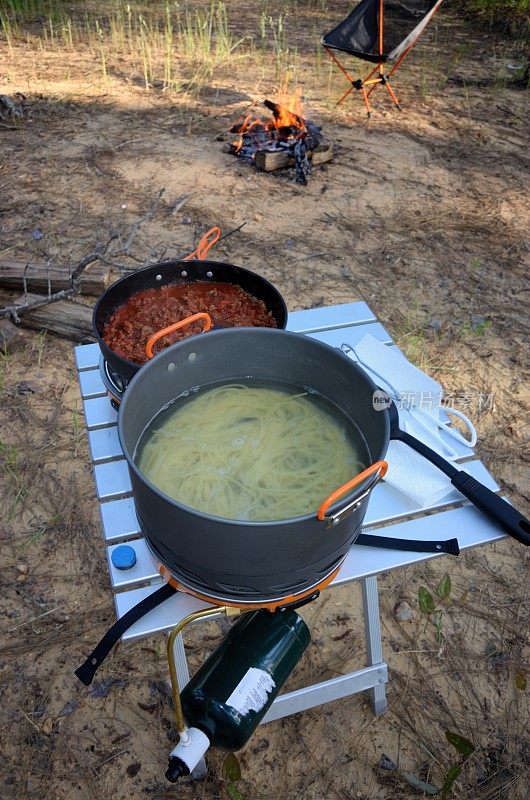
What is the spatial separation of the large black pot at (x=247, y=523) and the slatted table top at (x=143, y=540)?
19cm

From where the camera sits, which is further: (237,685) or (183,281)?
(183,281)

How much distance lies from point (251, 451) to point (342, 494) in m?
0.38

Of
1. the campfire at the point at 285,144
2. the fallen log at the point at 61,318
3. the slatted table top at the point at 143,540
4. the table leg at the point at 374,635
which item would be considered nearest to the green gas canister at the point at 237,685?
the slatted table top at the point at 143,540

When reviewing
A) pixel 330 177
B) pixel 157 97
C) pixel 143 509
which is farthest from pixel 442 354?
pixel 157 97

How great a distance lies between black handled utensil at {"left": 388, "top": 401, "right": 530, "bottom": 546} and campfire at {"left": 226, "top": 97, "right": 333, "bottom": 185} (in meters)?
3.89

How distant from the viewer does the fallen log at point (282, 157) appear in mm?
5258

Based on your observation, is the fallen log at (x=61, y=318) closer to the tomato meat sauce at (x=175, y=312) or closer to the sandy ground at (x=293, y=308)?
the sandy ground at (x=293, y=308)

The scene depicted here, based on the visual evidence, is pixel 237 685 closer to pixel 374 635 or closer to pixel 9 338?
pixel 374 635

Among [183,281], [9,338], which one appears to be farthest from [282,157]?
[183,281]

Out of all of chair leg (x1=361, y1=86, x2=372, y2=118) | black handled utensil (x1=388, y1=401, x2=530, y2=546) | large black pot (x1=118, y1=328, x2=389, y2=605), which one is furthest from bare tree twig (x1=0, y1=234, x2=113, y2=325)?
chair leg (x1=361, y1=86, x2=372, y2=118)

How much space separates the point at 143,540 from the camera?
171 cm

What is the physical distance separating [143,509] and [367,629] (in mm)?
1252

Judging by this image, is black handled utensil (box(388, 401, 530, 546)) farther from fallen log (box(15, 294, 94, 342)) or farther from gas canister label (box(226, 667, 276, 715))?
fallen log (box(15, 294, 94, 342))

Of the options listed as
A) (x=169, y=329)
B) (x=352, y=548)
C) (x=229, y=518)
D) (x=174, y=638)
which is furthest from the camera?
(x=352, y=548)
